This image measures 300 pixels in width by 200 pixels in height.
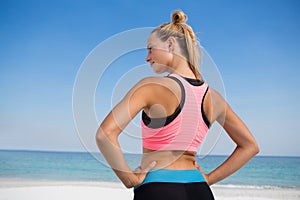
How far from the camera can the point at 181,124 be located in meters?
1.25

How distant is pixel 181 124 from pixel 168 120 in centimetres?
5

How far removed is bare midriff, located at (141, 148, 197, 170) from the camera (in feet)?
4.14

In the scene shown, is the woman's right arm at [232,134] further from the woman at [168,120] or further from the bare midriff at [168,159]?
the bare midriff at [168,159]

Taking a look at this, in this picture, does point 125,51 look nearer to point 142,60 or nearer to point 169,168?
point 142,60

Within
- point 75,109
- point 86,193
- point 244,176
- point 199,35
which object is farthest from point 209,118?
point 244,176

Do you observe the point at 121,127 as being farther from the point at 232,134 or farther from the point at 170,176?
the point at 232,134

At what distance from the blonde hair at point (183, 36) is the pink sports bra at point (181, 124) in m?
0.08

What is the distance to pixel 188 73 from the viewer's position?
1.35 metres

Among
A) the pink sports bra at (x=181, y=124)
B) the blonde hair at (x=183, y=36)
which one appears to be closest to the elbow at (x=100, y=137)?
the pink sports bra at (x=181, y=124)

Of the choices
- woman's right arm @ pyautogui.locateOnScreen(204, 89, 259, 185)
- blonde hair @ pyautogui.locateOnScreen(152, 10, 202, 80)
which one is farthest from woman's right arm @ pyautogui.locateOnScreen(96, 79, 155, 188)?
woman's right arm @ pyautogui.locateOnScreen(204, 89, 259, 185)

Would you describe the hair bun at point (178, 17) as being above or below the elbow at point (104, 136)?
above

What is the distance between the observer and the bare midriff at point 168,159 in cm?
126

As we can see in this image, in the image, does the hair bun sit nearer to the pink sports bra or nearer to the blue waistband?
the pink sports bra

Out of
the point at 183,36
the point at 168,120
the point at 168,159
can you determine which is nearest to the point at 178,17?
the point at 183,36
